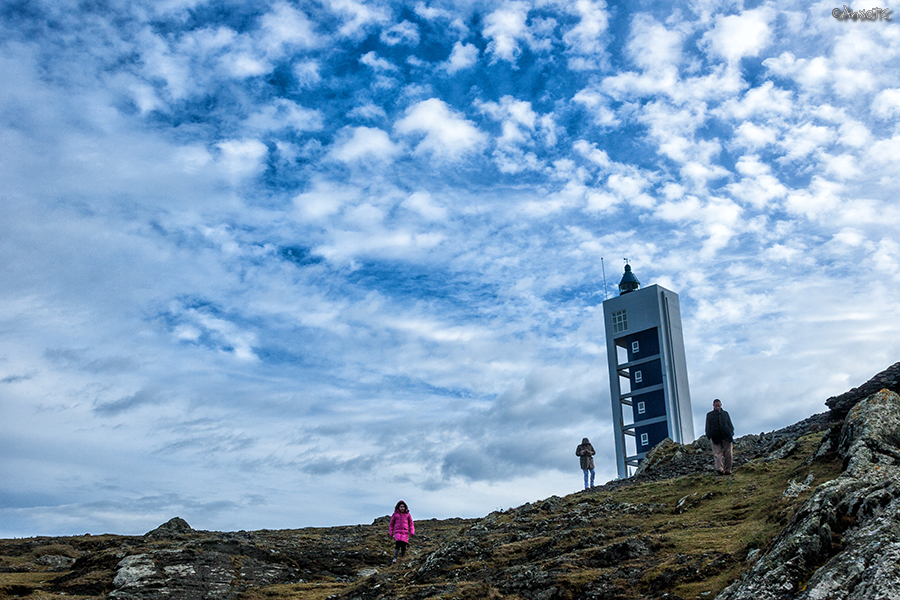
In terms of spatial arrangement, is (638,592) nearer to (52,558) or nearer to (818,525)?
(818,525)

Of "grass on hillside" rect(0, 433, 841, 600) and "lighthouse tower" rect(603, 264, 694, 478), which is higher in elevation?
"lighthouse tower" rect(603, 264, 694, 478)

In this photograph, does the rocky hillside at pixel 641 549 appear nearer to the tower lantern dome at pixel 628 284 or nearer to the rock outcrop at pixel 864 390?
the rock outcrop at pixel 864 390

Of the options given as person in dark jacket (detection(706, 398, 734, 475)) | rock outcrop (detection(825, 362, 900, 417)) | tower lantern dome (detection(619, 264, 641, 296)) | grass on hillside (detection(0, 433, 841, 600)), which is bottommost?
grass on hillside (detection(0, 433, 841, 600))

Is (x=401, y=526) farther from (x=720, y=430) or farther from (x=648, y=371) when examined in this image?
(x=648, y=371)

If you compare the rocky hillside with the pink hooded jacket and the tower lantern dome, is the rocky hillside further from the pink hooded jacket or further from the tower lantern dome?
the tower lantern dome

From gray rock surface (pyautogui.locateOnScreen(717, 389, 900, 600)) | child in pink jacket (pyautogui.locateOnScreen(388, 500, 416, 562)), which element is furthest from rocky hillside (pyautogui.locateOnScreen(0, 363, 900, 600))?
child in pink jacket (pyautogui.locateOnScreen(388, 500, 416, 562))

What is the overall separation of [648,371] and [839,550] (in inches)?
3053

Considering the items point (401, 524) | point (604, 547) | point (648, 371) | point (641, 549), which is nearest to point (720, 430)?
point (604, 547)

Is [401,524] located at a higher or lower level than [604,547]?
higher

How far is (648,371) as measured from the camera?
293 feet

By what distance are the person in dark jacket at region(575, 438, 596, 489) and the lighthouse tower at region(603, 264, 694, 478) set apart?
41.8m

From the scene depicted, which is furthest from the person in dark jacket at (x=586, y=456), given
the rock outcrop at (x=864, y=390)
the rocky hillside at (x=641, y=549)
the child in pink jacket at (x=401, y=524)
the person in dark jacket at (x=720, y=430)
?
the child in pink jacket at (x=401, y=524)

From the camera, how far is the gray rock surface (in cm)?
1204

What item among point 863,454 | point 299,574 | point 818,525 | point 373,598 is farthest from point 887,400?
point 299,574
